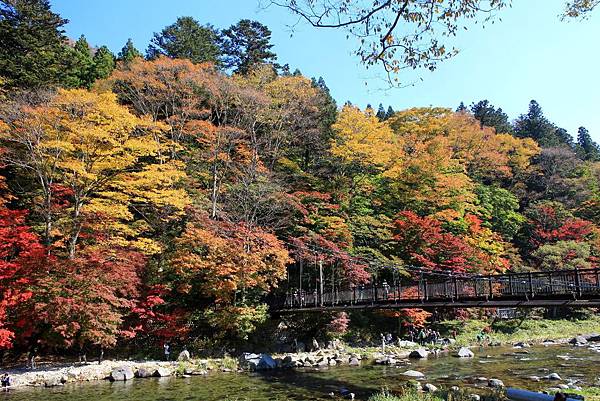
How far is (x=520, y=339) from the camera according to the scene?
76.2 ft

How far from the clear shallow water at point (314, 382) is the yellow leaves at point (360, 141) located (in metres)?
12.8

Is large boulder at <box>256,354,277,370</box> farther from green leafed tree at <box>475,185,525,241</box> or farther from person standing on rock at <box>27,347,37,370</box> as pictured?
green leafed tree at <box>475,185,525,241</box>

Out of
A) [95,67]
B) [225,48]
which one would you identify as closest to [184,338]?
[95,67]

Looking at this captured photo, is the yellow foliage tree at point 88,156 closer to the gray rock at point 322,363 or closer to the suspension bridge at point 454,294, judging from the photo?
the suspension bridge at point 454,294

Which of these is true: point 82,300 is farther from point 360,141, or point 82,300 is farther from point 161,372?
point 360,141

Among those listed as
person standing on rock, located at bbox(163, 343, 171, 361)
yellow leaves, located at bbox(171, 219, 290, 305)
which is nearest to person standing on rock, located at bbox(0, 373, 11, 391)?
person standing on rock, located at bbox(163, 343, 171, 361)

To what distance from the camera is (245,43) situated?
34.4m

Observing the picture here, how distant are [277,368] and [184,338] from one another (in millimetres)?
4114

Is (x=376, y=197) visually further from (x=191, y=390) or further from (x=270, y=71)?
(x=191, y=390)

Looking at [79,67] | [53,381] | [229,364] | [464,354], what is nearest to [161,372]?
[229,364]

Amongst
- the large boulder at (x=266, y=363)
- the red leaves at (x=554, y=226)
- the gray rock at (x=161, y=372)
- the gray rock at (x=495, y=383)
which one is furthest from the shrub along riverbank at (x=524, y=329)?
the gray rock at (x=161, y=372)

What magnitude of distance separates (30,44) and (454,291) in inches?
953

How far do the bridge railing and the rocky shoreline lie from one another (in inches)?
85.4

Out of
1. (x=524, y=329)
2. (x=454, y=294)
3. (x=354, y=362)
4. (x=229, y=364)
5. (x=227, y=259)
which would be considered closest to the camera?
(x=454, y=294)
